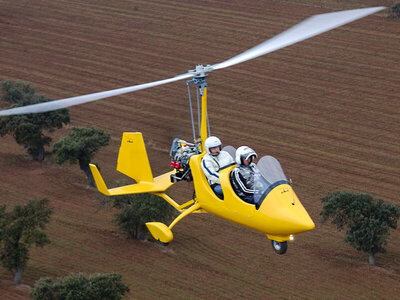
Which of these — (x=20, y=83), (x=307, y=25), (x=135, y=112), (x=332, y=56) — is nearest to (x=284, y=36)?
(x=307, y=25)

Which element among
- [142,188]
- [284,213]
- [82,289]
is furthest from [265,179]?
[82,289]

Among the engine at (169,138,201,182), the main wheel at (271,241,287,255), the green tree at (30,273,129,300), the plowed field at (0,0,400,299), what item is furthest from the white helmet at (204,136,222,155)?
the green tree at (30,273,129,300)

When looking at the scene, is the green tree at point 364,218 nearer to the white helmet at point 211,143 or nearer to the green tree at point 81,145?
the green tree at point 81,145

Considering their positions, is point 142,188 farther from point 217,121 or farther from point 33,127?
point 217,121

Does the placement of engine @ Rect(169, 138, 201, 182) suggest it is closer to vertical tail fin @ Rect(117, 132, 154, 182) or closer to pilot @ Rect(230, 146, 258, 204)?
vertical tail fin @ Rect(117, 132, 154, 182)

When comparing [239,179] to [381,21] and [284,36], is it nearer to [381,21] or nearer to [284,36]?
[284,36]

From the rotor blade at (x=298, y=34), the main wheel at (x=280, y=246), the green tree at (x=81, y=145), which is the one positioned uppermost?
the rotor blade at (x=298, y=34)

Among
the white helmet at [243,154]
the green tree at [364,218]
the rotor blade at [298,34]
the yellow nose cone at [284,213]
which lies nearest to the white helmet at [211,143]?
the white helmet at [243,154]
